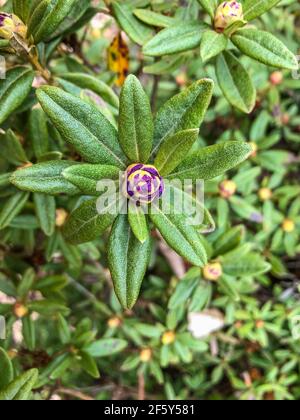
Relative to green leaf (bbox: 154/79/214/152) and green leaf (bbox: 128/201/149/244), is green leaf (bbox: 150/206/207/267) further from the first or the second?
green leaf (bbox: 154/79/214/152)

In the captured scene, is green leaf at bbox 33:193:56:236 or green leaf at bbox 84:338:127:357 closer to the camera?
green leaf at bbox 33:193:56:236

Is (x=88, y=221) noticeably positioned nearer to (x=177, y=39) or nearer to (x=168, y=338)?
(x=177, y=39)

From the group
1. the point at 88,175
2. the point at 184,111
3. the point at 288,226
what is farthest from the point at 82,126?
the point at 288,226

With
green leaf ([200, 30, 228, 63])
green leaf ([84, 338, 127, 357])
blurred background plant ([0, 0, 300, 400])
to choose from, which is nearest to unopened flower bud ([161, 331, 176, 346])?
→ blurred background plant ([0, 0, 300, 400])

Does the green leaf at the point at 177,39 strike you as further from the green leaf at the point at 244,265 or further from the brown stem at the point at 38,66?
the green leaf at the point at 244,265

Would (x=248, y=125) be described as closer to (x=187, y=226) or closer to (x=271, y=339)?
(x=271, y=339)

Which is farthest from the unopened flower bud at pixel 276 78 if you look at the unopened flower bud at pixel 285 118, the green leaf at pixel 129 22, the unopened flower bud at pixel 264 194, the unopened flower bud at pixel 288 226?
the green leaf at pixel 129 22
